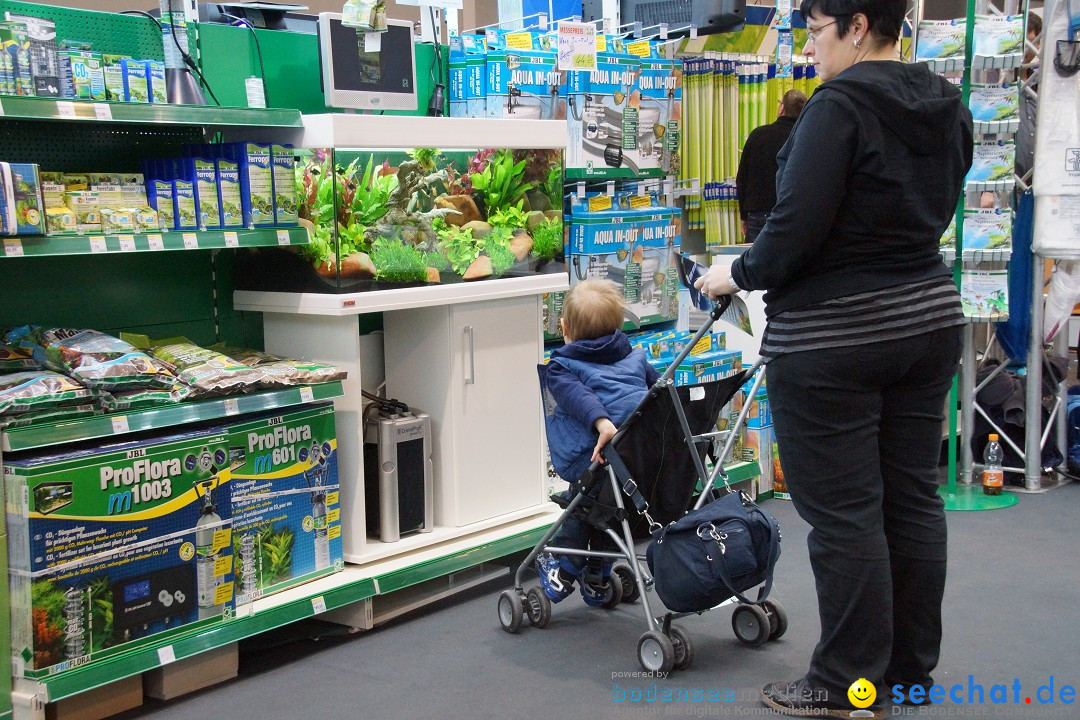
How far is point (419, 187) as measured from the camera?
4035mm

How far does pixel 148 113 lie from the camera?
3230 mm

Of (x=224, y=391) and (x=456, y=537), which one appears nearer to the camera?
(x=224, y=391)

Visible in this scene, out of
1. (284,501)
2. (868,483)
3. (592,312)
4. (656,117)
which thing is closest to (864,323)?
(868,483)

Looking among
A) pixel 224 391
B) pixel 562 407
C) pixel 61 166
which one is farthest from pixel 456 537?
pixel 61 166

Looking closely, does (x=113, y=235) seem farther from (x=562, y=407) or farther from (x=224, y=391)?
(x=562, y=407)

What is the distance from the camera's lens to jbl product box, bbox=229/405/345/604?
347cm

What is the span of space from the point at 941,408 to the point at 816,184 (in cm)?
71

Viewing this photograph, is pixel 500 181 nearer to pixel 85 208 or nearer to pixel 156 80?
pixel 156 80

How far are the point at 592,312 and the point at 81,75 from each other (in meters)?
1.71

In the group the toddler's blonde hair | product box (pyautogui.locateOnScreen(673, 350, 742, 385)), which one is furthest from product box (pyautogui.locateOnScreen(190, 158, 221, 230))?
product box (pyautogui.locateOnScreen(673, 350, 742, 385))

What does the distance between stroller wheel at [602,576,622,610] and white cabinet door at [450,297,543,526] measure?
0.59m

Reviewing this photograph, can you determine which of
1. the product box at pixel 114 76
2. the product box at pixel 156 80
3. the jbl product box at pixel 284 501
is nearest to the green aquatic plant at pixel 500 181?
the jbl product box at pixel 284 501

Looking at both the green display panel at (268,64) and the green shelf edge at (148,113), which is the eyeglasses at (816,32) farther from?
the green display panel at (268,64)

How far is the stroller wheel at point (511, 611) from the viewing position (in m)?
3.79
